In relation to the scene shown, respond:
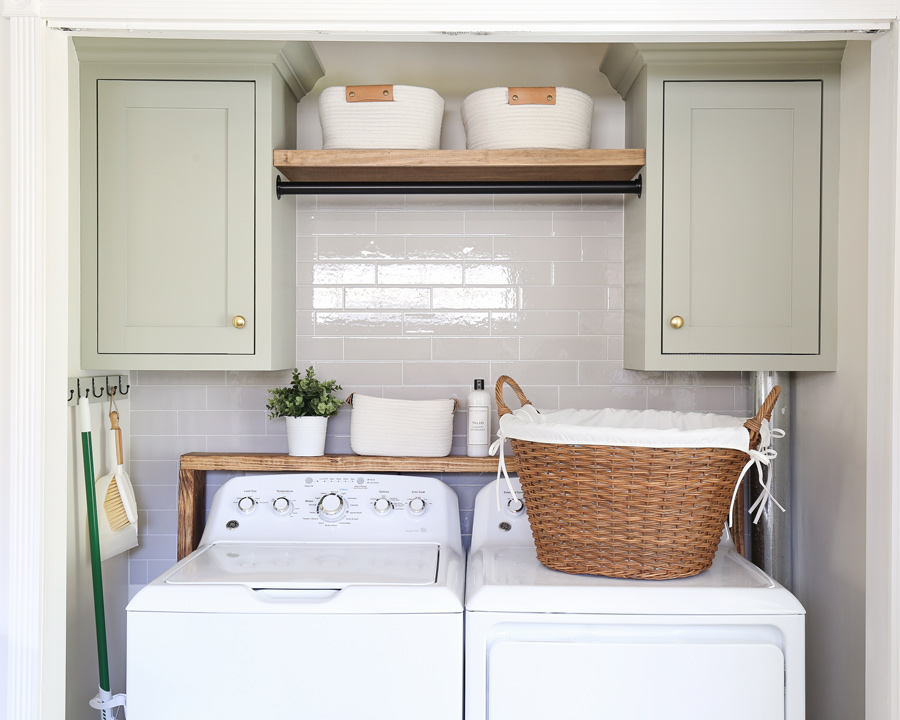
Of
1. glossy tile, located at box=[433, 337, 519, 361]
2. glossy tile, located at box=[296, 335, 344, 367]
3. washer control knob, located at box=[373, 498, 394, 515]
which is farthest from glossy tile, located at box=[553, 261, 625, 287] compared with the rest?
washer control knob, located at box=[373, 498, 394, 515]

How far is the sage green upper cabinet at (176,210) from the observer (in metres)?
1.95

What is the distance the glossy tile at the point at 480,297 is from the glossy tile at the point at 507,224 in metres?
0.17

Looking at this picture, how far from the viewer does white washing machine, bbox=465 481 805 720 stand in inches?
61.6

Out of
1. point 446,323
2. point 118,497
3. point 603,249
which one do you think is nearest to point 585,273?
point 603,249

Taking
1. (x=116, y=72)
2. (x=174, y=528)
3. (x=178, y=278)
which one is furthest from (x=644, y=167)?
(x=174, y=528)

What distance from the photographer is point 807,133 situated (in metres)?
1.93

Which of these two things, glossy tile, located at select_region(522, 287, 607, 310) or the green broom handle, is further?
glossy tile, located at select_region(522, 287, 607, 310)

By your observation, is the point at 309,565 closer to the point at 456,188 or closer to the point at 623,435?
the point at 623,435

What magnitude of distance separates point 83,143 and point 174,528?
1092 mm

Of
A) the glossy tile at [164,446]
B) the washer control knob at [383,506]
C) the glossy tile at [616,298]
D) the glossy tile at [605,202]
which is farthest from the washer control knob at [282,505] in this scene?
the glossy tile at [605,202]

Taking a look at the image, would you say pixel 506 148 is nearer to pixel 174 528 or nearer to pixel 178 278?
pixel 178 278

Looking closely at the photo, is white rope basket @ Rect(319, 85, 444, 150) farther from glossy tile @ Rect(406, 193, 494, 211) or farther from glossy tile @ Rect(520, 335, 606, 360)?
glossy tile @ Rect(520, 335, 606, 360)

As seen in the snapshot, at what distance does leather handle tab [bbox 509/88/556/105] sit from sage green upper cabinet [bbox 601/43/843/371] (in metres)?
0.24

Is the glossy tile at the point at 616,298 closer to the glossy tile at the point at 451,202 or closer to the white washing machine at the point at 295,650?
the glossy tile at the point at 451,202
